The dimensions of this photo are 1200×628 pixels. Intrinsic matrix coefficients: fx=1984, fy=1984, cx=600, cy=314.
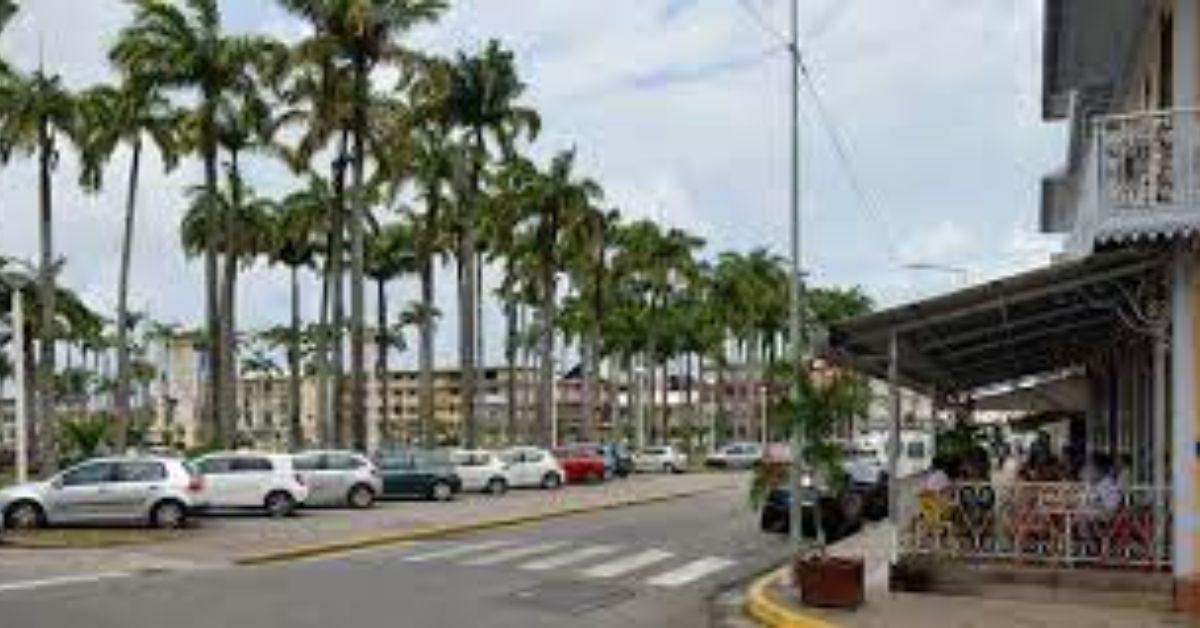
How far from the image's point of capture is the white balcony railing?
Answer: 20.4 m

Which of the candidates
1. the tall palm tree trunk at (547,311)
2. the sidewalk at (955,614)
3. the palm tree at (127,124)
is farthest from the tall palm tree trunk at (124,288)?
the sidewalk at (955,614)

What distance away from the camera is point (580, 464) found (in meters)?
75.7

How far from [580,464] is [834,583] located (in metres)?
53.0

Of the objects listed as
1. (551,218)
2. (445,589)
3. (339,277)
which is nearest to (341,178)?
(339,277)

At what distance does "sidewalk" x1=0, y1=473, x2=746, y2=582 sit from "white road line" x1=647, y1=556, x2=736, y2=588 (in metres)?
7.01

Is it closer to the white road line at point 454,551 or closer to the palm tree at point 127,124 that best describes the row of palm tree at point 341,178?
the palm tree at point 127,124

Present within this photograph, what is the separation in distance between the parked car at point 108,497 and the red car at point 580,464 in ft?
117

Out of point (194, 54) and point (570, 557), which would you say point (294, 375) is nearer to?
point (194, 54)

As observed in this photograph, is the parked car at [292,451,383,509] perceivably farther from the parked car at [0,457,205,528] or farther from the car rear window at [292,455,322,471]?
the parked car at [0,457,205,528]

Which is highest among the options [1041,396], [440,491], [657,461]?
[1041,396]

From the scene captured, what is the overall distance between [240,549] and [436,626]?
14.3m

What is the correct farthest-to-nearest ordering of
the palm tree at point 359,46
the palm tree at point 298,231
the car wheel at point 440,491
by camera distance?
the palm tree at point 298,231
the palm tree at point 359,46
the car wheel at point 440,491

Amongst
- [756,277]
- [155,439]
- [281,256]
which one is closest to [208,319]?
[281,256]

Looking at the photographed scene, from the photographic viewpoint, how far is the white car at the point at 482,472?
62531 mm
